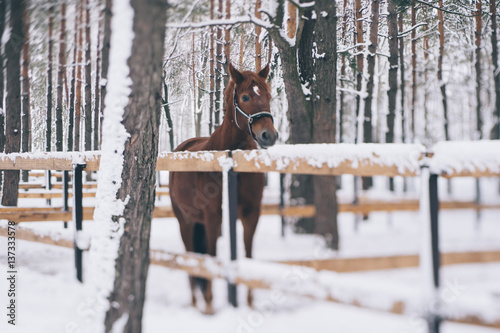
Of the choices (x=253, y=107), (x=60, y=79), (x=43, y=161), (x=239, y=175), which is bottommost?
(x=239, y=175)

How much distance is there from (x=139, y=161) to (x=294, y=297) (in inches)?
47.5

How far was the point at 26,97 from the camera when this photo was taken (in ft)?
9.98

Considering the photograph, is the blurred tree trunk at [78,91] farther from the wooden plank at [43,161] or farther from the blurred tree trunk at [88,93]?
the wooden plank at [43,161]

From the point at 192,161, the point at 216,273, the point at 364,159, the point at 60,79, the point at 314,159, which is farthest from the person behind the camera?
the point at 60,79

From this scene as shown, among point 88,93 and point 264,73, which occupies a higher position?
point 264,73

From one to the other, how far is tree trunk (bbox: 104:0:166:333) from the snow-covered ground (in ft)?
0.64

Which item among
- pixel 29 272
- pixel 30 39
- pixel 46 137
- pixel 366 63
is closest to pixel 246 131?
pixel 366 63

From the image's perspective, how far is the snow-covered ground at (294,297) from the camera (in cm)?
144

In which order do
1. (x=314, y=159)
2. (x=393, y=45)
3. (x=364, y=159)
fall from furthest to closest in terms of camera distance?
(x=393, y=45) < (x=314, y=159) < (x=364, y=159)

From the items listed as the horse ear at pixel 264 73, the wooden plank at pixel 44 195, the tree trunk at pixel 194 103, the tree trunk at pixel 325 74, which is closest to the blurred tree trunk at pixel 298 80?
the tree trunk at pixel 325 74

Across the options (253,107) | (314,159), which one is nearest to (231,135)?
(253,107)

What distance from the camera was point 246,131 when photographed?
9.79 ft

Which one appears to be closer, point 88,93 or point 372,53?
point 88,93

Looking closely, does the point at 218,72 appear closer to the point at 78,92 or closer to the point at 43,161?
the point at 78,92
